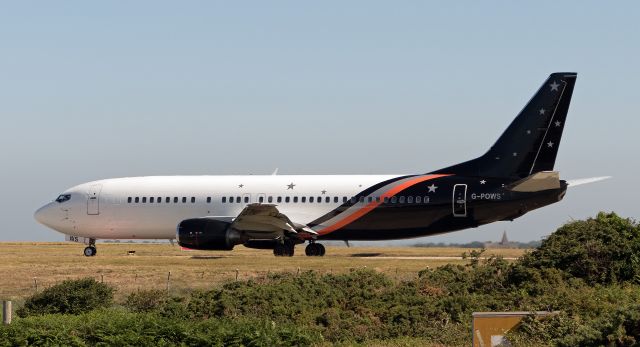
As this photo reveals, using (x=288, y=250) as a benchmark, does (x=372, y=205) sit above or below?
above

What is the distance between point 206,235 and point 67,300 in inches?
780

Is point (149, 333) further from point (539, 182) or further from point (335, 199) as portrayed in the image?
point (335, 199)

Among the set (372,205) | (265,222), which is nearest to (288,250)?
(265,222)

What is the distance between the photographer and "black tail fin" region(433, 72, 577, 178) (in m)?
43.1

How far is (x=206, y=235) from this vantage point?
46812mm

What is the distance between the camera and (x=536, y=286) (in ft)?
86.6

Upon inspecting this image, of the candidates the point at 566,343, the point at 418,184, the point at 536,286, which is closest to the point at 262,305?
the point at 536,286

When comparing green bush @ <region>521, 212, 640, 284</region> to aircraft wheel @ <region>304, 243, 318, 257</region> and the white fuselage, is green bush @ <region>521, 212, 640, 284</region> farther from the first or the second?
aircraft wheel @ <region>304, 243, 318, 257</region>

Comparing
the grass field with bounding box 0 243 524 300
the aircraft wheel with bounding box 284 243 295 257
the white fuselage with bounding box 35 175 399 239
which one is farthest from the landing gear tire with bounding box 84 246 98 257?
the aircraft wheel with bounding box 284 243 295 257

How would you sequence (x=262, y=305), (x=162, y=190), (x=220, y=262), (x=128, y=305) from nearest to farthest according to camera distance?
(x=262, y=305), (x=128, y=305), (x=220, y=262), (x=162, y=190)

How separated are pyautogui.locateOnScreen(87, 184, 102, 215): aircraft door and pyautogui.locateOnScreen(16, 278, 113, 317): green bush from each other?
78.4ft

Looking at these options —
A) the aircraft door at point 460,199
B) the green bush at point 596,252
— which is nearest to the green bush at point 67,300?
the green bush at point 596,252

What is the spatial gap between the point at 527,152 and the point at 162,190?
17944 mm

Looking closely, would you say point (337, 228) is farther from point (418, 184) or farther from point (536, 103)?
point (536, 103)
